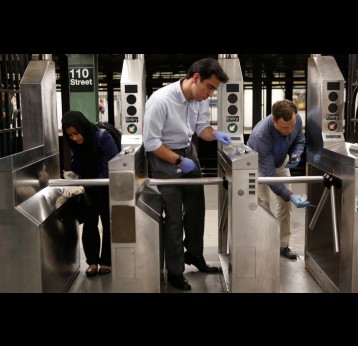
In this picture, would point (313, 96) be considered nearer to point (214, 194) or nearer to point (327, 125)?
point (327, 125)

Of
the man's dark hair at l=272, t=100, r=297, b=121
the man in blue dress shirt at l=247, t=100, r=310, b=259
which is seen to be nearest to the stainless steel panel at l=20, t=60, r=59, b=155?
the man in blue dress shirt at l=247, t=100, r=310, b=259

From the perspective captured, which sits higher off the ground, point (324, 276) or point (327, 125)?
A: point (327, 125)

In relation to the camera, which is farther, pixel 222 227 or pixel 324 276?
pixel 222 227

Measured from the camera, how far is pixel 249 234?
7.93 feet

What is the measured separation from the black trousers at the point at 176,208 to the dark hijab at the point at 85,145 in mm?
366

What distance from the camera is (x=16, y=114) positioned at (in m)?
3.79

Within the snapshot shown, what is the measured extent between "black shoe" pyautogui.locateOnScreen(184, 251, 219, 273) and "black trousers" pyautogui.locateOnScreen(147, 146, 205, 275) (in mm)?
254

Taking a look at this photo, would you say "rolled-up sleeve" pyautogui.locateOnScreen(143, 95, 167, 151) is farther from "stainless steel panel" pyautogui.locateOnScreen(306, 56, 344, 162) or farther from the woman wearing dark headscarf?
"stainless steel panel" pyautogui.locateOnScreen(306, 56, 344, 162)

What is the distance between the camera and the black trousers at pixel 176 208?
2660 mm

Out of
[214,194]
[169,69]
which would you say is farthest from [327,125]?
[169,69]

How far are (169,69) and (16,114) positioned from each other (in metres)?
4.26

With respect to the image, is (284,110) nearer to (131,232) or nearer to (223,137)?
(223,137)

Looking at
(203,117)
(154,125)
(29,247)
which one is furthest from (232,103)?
(29,247)

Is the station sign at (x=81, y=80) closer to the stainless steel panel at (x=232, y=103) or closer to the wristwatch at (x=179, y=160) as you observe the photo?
the stainless steel panel at (x=232, y=103)
